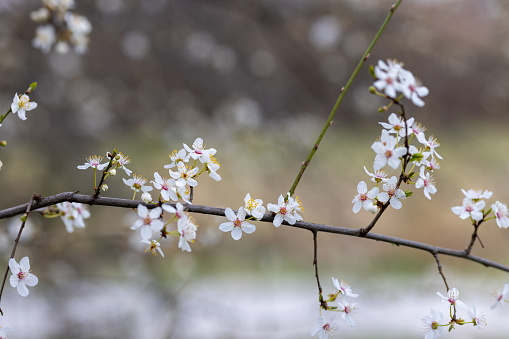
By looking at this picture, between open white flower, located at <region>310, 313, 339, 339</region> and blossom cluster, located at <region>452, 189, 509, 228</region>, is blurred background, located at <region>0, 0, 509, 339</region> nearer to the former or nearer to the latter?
open white flower, located at <region>310, 313, 339, 339</region>

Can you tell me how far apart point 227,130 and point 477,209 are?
3.93 metres

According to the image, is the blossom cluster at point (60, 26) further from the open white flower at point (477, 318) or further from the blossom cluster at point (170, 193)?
the open white flower at point (477, 318)

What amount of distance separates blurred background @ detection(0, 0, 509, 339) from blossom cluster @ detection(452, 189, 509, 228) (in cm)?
182

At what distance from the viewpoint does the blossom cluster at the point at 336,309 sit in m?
1.21

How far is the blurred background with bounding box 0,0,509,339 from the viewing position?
380cm

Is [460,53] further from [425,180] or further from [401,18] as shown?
[425,180]

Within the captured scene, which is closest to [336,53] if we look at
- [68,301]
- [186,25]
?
[186,25]

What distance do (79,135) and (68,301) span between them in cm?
156

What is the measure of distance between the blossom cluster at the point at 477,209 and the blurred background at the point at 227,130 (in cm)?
182

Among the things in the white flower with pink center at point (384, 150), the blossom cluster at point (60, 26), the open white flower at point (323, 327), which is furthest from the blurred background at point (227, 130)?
the white flower with pink center at point (384, 150)

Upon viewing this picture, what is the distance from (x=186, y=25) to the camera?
4.55 metres

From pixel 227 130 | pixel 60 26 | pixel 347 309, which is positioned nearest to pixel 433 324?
pixel 347 309

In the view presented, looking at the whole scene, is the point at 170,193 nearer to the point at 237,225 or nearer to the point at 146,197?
the point at 146,197

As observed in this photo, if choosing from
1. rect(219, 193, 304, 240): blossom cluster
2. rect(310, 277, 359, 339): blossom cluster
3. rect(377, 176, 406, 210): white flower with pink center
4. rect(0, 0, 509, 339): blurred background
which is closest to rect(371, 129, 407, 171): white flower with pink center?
rect(377, 176, 406, 210): white flower with pink center
